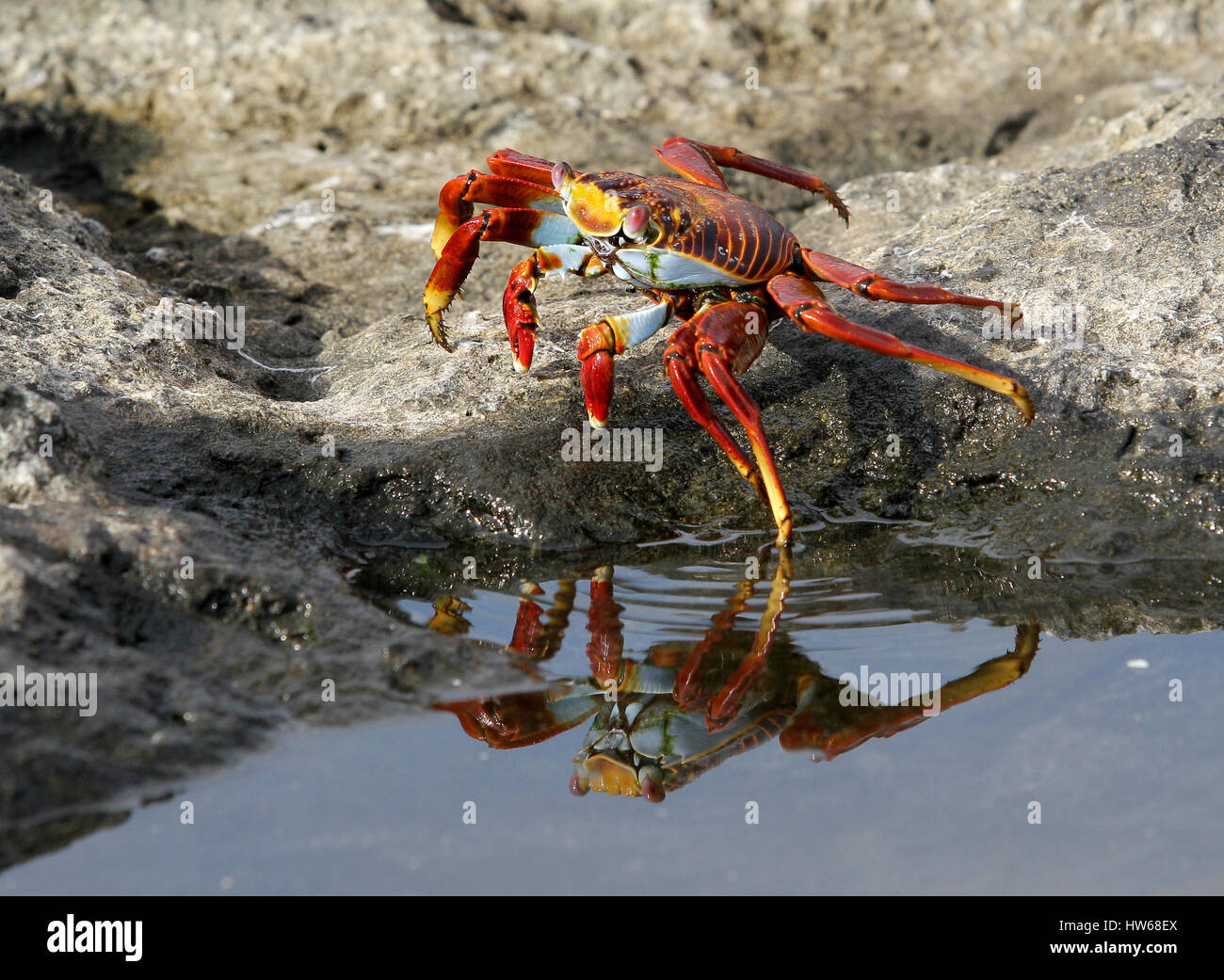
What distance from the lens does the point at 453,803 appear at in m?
2.95

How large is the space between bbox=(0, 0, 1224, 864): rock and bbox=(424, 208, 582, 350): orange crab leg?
255 millimetres

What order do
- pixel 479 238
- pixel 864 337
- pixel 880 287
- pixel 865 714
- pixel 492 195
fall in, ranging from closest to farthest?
1. pixel 865 714
2. pixel 864 337
3. pixel 880 287
4. pixel 479 238
5. pixel 492 195

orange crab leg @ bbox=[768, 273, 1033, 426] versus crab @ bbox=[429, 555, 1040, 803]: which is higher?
orange crab leg @ bbox=[768, 273, 1033, 426]

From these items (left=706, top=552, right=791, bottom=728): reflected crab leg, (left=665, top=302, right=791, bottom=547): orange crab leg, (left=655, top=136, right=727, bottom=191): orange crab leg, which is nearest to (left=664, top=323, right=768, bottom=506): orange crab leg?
(left=665, top=302, right=791, bottom=547): orange crab leg

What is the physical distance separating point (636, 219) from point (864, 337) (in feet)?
3.06

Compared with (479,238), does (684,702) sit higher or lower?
lower

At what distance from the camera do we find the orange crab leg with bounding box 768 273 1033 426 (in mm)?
3943

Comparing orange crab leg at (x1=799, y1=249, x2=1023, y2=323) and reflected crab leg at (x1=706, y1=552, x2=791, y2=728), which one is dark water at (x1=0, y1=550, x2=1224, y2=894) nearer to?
reflected crab leg at (x1=706, y1=552, x2=791, y2=728)

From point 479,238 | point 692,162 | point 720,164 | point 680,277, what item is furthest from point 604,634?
point 720,164

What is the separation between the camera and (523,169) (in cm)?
480

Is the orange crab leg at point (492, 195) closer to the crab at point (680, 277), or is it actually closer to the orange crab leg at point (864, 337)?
the crab at point (680, 277)

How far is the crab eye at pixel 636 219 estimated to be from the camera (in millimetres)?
4242

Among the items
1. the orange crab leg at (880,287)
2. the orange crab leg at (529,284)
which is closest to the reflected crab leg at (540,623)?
the orange crab leg at (529,284)

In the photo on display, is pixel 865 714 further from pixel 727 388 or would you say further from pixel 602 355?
pixel 602 355
